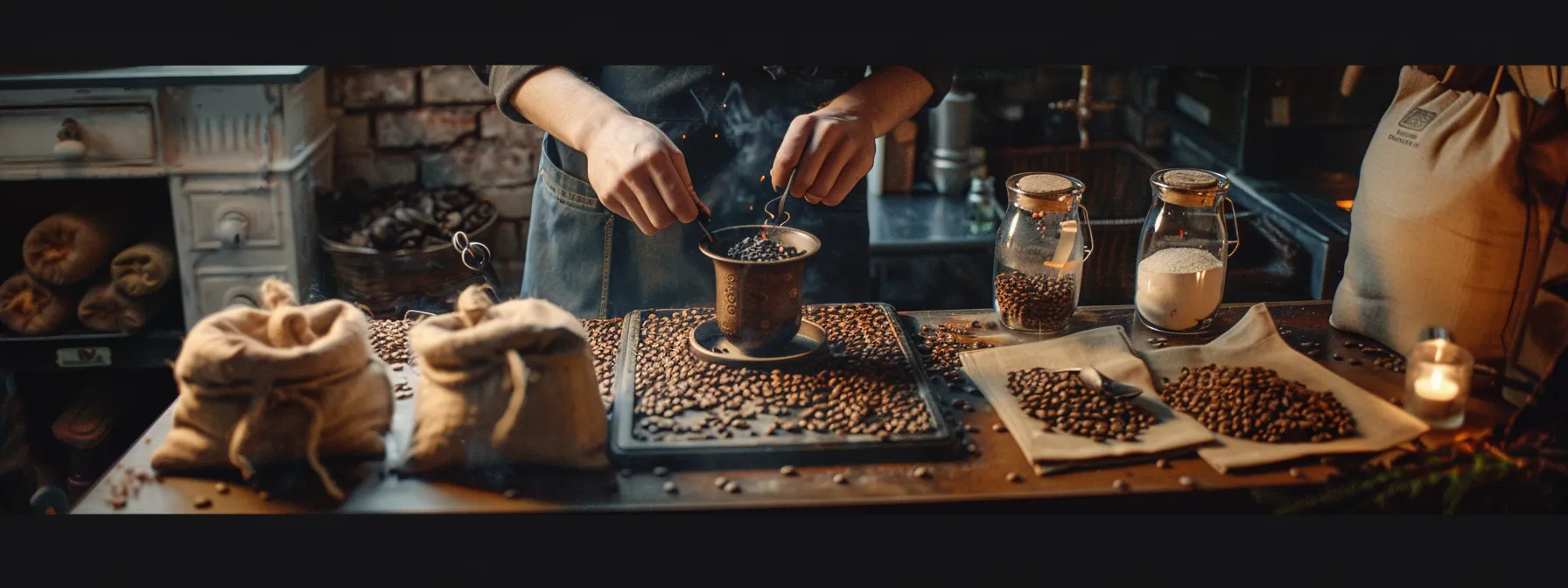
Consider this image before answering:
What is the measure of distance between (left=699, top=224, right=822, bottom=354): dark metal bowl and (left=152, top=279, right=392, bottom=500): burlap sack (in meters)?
0.52

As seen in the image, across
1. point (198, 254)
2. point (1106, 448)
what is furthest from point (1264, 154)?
point (198, 254)

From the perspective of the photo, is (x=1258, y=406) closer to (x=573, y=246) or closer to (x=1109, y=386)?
(x=1109, y=386)

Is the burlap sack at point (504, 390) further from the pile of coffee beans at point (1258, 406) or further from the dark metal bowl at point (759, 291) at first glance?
the pile of coffee beans at point (1258, 406)

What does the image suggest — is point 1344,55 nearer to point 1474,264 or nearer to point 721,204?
point 1474,264

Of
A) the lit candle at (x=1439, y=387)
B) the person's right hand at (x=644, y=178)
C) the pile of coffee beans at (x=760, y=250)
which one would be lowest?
the lit candle at (x=1439, y=387)

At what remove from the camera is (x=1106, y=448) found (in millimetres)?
1660

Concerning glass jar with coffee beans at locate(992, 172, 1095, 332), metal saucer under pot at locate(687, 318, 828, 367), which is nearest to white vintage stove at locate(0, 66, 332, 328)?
metal saucer under pot at locate(687, 318, 828, 367)

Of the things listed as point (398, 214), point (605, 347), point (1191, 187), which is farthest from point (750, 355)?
point (398, 214)

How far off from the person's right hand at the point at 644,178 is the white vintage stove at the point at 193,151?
50cm

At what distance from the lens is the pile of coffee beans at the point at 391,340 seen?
195 centimetres

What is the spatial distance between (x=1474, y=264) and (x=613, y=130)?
53.4 inches

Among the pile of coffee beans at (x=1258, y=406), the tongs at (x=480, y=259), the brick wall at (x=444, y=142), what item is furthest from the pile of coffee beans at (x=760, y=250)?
the brick wall at (x=444, y=142)

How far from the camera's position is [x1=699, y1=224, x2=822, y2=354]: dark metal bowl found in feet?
5.95

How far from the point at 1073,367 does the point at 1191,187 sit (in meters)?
0.38
